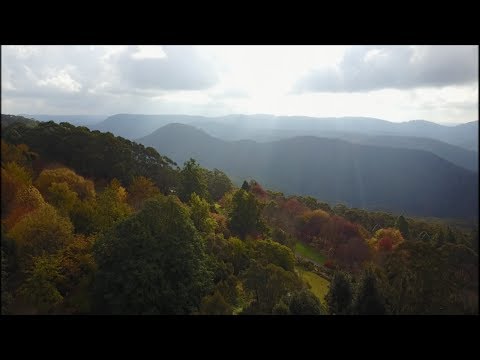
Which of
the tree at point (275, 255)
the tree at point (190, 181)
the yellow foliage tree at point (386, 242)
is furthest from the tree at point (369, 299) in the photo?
the tree at point (190, 181)

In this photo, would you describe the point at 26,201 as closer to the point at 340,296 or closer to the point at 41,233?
the point at 41,233

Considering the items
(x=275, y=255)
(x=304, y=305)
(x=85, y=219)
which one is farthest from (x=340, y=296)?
(x=85, y=219)

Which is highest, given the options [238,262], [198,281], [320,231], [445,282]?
[445,282]

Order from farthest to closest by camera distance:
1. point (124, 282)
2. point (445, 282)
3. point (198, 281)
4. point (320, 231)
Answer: point (320, 231)
point (198, 281)
point (124, 282)
point (445, 282)

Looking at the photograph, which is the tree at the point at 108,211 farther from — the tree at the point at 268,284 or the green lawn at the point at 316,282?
the green lawn at the point at 316,282

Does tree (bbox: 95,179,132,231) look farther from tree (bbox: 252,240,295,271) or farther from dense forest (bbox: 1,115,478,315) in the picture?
tree (bbox: 252,240,295,271)

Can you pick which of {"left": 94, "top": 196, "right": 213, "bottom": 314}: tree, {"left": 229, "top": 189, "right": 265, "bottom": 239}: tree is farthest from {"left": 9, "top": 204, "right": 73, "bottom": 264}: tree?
{"left": 229, "top": 189, "right": 265, "bottom": 239}: tree
